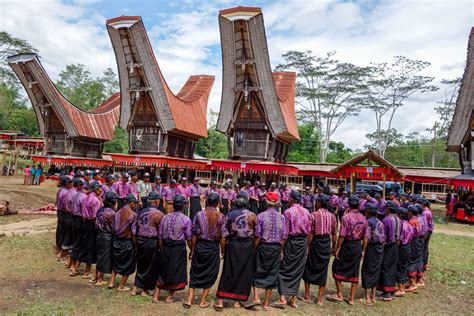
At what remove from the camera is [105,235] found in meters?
5.90

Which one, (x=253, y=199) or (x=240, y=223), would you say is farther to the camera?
(x=253, y=199)

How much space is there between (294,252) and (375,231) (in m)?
1.36

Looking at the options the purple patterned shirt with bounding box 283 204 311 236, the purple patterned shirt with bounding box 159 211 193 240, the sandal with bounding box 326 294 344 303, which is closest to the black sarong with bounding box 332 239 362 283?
the sandal with bounding box 326 294 344 303

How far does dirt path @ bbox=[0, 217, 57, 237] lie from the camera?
893cm

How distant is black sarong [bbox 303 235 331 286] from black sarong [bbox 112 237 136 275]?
2.81 metres

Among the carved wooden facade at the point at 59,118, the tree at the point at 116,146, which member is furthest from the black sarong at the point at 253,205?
the tree at the point at 116,146

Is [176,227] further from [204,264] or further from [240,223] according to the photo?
[240,223]

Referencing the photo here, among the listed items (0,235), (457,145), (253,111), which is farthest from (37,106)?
(457,145)

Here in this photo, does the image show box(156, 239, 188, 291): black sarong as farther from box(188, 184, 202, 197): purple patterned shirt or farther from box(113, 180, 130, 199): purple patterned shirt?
box(188, 184, 202, 197): purple patterned shirt

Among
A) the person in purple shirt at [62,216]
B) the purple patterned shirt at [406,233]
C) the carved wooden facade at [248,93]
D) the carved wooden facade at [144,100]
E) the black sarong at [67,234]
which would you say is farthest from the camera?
the carved wooden facade at [144,100]

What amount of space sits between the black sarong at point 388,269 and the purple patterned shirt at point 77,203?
5474 mm

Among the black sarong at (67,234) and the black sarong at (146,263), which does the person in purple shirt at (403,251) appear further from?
the black sarong at (67,234)

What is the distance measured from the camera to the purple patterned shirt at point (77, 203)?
6.64 meters

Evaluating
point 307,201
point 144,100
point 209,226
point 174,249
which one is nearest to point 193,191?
point 307,201
